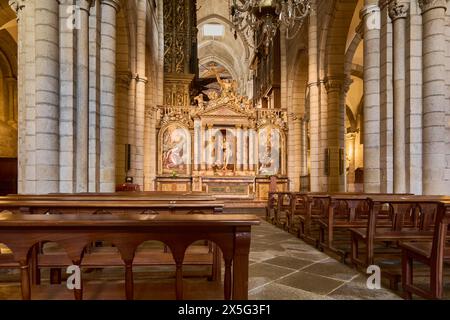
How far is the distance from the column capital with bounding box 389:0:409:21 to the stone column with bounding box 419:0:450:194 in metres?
0.40

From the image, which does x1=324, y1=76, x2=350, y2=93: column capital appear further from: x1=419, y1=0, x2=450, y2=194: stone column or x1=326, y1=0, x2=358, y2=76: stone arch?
x1=419, y1=0, x2=450, y2=194: stone column

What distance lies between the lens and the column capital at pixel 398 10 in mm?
7176

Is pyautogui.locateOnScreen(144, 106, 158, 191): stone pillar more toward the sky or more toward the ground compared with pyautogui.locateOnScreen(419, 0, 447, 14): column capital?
more toward the ground

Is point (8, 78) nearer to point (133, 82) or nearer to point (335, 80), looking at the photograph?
point (133, 82)

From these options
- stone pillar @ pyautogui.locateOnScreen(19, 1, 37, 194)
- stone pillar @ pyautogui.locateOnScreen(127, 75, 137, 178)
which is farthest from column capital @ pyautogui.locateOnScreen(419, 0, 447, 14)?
stone pillar @ pyautogui.locateOnScreen(127, 75, 137, 178)

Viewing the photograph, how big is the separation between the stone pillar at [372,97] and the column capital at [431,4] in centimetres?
114

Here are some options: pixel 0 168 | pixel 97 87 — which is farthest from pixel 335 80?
pixel 0 168

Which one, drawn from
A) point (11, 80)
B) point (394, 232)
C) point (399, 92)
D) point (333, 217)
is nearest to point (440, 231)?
point (394, 232)

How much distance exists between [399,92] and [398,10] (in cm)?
174

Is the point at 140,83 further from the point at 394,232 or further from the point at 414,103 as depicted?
the point at 394,232

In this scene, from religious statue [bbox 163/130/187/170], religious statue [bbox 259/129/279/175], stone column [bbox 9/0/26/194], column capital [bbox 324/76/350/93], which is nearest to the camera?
stone column [bbox 9/0/26/194]

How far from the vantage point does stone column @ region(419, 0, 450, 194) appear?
22.0ft

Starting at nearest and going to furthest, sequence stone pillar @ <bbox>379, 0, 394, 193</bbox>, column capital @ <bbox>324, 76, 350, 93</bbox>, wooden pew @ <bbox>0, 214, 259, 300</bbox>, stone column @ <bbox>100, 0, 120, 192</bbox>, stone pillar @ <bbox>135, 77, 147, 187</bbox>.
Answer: wooden pew @ <bbox>0, 214, 259, 300</bbox> < stone pillar @ <bbox>379, 0, 394, 193</bbox> < stone column @ <bbox>100, 0, 120, 192</bbox> < stone pillar @ <bbox>135, 77, 147, 187</bbox> < column capital @ <bbox>324, 76, 350, 93</bbox>

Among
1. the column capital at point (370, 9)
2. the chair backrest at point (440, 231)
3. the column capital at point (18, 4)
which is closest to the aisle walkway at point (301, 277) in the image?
the chair backrest at point (440, 231)
